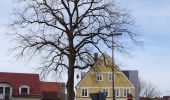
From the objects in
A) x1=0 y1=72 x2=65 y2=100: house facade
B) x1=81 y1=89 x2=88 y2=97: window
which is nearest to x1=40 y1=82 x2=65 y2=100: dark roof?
x1=0 y1=72 x2=65 y2=100: house facade

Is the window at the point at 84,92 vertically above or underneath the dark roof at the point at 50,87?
underneath

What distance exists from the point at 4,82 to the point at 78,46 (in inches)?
1986

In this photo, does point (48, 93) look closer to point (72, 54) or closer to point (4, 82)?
point (4, 82)

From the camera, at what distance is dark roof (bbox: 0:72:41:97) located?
8804 cm

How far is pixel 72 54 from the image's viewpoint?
126 ft

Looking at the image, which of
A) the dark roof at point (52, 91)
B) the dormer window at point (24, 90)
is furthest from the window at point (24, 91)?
the dark roof at point (52, 91)

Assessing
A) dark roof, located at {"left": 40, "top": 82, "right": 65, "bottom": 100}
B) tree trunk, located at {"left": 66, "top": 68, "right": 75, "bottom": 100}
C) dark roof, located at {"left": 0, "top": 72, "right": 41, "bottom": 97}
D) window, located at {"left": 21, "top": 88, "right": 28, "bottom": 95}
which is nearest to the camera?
tree trunk, located at {"left": 66, "top": 68, "right": 75, "bottom": 100}

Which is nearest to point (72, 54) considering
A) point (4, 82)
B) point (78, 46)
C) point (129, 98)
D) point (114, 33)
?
point (78, 46)

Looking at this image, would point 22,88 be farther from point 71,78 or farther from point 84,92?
point 71,78

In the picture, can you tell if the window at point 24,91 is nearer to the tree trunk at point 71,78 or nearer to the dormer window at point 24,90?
the dormer window at point 24,90

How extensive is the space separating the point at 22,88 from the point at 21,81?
200 centimetres

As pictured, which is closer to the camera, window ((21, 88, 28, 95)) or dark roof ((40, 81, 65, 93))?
window ((21, 88, 28, 95))

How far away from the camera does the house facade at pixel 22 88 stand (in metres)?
87.0

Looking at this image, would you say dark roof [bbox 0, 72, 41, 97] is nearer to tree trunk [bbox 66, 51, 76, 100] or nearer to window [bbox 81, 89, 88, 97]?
window [bbox 81, 89, 88, 97]
